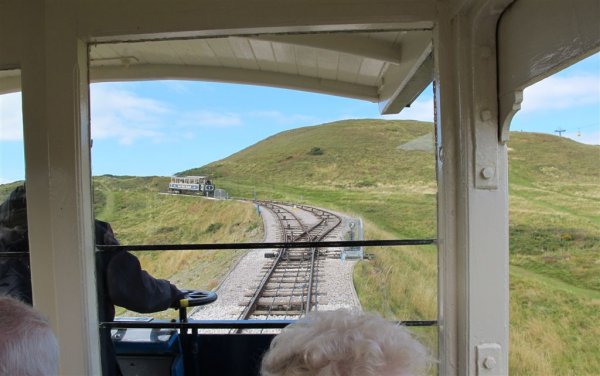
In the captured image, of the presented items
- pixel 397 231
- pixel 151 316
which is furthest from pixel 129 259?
pixel 397 231

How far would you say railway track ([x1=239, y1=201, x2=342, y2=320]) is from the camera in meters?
1.84

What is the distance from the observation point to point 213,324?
78.0 inches

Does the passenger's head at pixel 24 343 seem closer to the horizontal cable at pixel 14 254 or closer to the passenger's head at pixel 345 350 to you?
the passenger's head at pixel 345 350

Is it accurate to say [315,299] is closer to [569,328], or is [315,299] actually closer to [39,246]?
[39,246]

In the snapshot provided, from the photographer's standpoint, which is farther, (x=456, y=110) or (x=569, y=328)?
(x=569, y=328)

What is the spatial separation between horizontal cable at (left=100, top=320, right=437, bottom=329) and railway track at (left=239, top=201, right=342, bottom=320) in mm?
107

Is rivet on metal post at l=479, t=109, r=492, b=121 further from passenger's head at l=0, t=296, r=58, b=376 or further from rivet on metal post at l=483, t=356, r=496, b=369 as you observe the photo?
passenger's head at l=0, t=296, r=58, b=376

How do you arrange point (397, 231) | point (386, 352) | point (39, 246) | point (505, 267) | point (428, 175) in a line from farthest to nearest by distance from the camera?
1. point (397, 231)
2. point (428, 175)
3. point (39, 246)
4. point (505, 267)
5. point (386, 352)

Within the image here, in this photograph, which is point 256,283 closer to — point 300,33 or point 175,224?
point 175,224

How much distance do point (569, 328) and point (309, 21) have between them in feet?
6.79

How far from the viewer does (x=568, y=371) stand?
6.51 feet

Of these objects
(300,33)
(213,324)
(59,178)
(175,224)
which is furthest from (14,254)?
(300,33)

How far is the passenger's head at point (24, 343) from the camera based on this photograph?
2.03 feet

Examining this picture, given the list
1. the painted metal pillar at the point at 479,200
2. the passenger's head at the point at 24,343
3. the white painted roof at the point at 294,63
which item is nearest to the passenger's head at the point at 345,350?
the passenger's head at the point at 24,343
